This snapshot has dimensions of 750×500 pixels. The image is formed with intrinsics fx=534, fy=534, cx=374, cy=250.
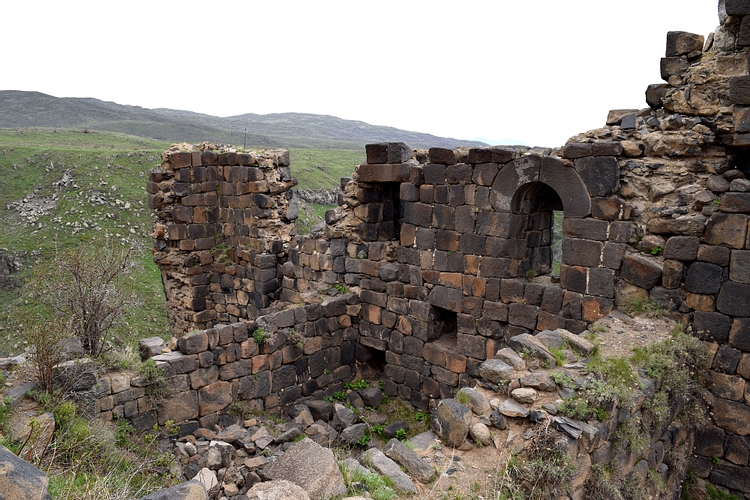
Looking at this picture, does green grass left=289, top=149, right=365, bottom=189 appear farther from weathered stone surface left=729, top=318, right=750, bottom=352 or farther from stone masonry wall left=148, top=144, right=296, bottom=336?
weathered stone surface left=729, top=318, right=750, bottom=352

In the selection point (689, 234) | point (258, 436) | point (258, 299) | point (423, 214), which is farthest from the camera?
point (258, 299)

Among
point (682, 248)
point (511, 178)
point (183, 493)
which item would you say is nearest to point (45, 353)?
point (183, 493)

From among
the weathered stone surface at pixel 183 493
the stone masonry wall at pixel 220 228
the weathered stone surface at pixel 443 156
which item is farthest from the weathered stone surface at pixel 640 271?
the stone masonry wall at pixel 220 228

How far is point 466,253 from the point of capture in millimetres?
8531

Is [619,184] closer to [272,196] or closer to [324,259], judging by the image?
[324,259]

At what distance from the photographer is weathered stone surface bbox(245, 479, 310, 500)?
3968mm

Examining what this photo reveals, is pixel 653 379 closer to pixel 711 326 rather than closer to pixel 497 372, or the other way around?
pixel 711 326

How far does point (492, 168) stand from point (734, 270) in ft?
11.1

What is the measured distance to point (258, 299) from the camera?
11.5 m

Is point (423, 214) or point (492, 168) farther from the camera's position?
point (423, 214)

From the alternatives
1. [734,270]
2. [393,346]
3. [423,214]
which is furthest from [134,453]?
[734,270]

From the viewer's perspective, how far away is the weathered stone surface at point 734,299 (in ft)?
20.1

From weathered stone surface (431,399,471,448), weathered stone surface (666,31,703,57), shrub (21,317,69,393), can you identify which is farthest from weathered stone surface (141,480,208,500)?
weathered stone surface (666,31,703,57)

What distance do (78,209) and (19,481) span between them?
84.8 ft
